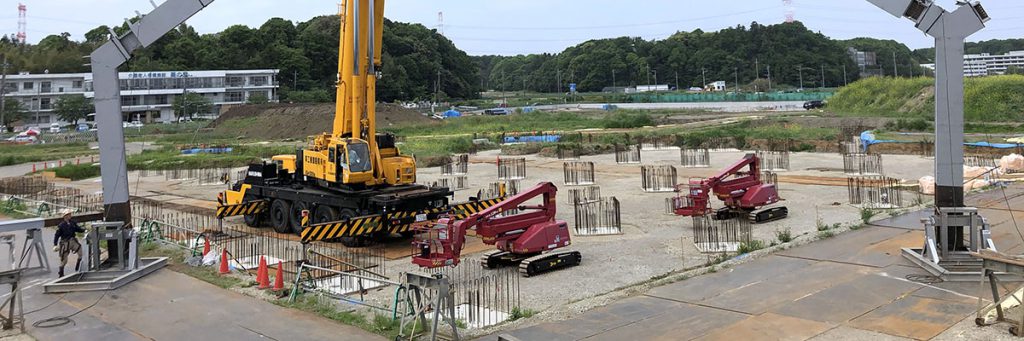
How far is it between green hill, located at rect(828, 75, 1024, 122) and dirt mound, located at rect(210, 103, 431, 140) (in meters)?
47.0

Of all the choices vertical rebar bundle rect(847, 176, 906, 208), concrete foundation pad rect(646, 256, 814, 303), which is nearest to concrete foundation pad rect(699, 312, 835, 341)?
concrete foundation pad rect(646, 256, 814, 303)

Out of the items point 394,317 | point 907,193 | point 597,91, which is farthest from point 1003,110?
point 597,91

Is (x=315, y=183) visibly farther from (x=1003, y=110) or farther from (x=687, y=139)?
(x=1003, y=110)

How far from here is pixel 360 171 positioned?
16.9 meters

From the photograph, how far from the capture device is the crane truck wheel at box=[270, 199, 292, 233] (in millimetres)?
19469

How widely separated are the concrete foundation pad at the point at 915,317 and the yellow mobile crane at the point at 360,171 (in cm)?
963

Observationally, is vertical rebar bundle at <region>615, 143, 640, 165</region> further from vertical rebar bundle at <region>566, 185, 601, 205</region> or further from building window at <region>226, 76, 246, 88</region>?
building window at <region>226, 76, 246, 88</region>

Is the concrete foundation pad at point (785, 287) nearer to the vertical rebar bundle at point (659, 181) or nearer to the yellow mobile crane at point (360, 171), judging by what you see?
the yellow mobile crane at point (360, 171)

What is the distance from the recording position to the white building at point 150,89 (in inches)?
3674

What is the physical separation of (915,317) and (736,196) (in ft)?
30.4

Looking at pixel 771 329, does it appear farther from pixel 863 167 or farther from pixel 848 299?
pixel 863 167

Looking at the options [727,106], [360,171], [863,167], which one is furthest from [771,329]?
[727,106]

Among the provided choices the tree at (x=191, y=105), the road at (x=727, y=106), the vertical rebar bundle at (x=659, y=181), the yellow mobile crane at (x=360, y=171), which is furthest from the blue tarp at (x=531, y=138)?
the tree at (x=191, y=105)

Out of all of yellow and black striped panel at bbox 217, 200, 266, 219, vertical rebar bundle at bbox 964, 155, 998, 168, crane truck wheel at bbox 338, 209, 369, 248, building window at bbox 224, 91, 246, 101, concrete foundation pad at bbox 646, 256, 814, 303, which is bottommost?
concrete foundation pad at bbox 646, 256, 814, 303
